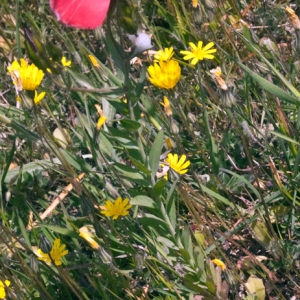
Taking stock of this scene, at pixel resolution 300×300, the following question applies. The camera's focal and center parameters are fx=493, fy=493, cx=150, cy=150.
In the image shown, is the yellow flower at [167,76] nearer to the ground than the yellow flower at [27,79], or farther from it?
nearer to the ground

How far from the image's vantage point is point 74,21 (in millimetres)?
795

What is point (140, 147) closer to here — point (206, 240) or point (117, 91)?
point (117, 91)

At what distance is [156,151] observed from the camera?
3.51 feet

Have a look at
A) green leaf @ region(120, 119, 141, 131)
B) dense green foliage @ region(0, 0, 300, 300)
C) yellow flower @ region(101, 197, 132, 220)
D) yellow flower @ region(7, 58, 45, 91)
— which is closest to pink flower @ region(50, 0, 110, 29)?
dense green foliage @ region(0, 0, 300, 300)

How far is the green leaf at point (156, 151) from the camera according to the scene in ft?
3.45

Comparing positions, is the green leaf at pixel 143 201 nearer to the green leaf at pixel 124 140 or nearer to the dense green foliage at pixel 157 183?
the dense green foliage at pixel 157 183

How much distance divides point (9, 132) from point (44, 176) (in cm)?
23

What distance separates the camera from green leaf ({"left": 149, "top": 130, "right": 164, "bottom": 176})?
1.05 m

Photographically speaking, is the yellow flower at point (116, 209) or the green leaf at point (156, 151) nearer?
the green leaf at point (156, 151)

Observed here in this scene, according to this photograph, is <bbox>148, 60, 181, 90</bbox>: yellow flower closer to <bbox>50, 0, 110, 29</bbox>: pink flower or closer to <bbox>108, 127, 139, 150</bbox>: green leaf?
<bbox>108, 127, 139, 150</bbox>: green leaf

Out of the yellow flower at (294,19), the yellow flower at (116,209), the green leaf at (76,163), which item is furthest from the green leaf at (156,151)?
the yellow flower at (294,19)

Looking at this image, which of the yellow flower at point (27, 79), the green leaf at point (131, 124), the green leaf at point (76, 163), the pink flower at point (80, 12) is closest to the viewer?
the pink flower at point (80, 12)

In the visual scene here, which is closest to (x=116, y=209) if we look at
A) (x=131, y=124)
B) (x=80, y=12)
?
(x=131, y=124)

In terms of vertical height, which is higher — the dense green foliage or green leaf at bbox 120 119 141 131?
green leaf at bbox 120 119 141 131
